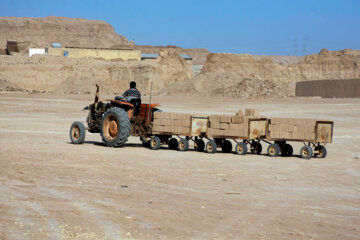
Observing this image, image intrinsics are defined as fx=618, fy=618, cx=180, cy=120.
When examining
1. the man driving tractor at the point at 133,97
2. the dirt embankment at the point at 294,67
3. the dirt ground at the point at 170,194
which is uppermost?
the dirt embankment at the point at 294,67

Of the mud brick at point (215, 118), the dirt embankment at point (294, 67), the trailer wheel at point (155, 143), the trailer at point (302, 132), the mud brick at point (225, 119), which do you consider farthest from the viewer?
the dirt embankment at point (294, 67)

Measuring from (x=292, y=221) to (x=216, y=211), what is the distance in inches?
42.0

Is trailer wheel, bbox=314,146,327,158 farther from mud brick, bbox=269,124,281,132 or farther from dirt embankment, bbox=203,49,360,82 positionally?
dirt embankment, bbox=203,49,360,82

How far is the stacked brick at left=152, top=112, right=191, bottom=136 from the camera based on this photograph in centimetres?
1673

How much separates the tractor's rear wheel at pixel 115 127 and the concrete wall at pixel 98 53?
96.9m

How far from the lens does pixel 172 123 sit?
16844 mm

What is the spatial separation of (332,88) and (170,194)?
5340 cm

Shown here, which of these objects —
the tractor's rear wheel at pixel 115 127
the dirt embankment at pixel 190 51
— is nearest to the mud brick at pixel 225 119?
the tractor's rear wheel at pixel 115 127

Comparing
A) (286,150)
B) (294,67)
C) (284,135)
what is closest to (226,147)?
(286,150)

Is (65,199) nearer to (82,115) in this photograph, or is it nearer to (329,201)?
(329,201)

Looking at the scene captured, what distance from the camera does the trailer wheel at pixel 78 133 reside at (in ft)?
59.4

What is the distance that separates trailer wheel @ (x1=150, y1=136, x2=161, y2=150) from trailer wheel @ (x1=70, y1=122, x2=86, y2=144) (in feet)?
7.12

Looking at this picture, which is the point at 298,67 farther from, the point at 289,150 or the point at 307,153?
the point at 307,153

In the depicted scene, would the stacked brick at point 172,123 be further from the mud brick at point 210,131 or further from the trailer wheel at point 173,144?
the trailer wheel at point 173,144
